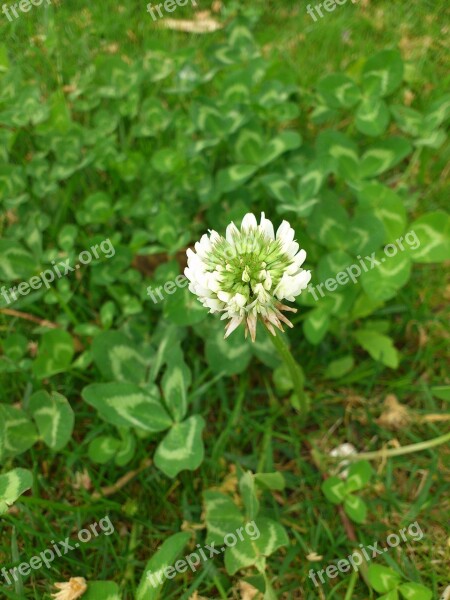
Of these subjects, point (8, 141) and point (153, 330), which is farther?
point (8, 141)

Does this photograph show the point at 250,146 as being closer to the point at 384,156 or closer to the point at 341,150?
the point at 341,150

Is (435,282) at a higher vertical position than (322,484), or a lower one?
higher

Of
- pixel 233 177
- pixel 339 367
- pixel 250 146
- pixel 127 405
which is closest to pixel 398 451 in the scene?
pixel 339 367

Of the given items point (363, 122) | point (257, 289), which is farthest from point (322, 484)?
point (363, 122)

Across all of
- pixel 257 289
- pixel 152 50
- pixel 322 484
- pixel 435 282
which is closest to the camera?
pixel 257 289

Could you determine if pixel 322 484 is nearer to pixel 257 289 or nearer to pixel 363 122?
pixel 257 289

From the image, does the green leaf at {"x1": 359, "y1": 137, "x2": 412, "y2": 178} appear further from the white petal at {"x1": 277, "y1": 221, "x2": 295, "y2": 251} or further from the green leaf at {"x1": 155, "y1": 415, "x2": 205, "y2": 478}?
the green leaf at {"x1": 155, "y1": 415, "x2": 205, "y2": 478}
